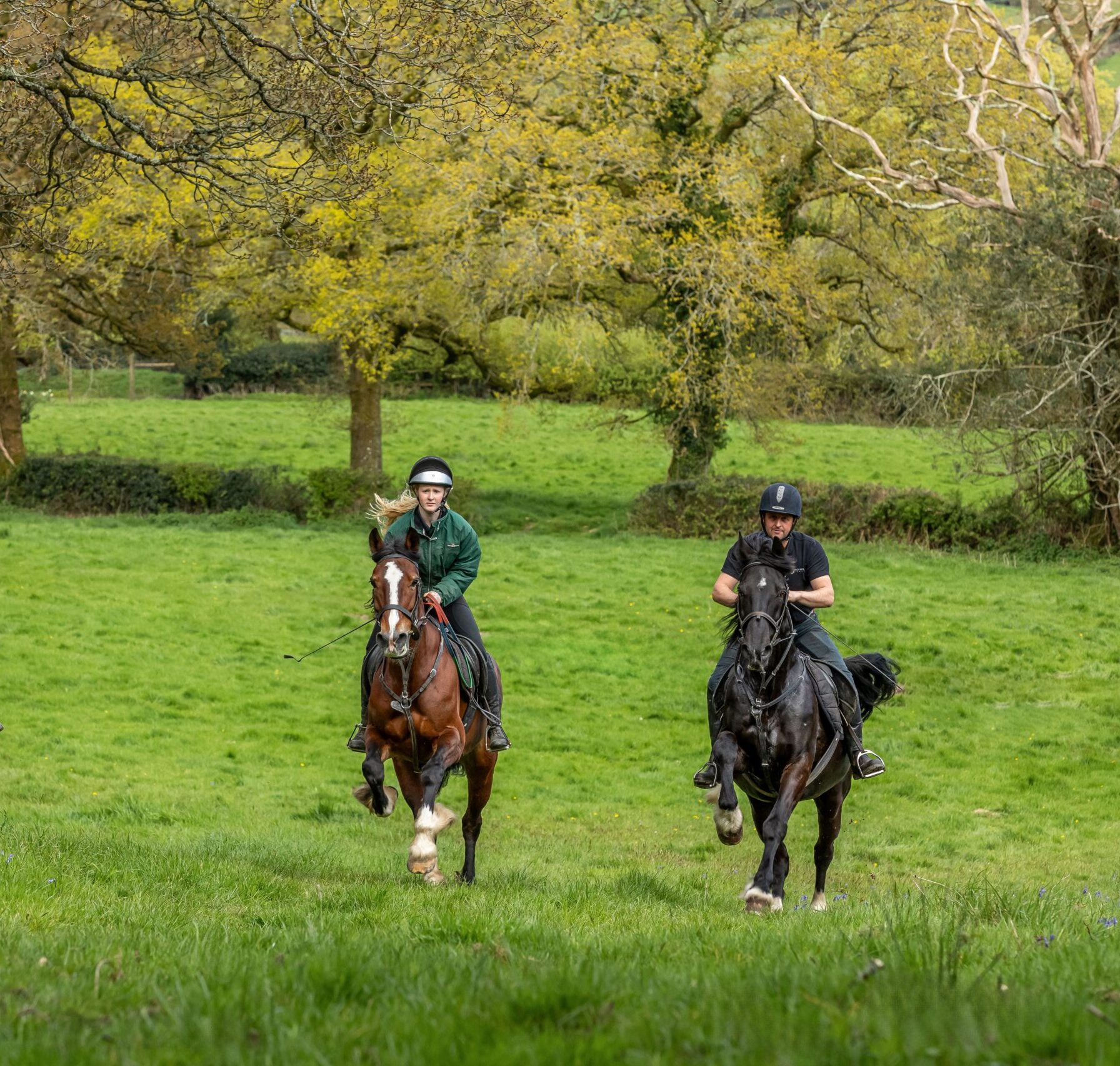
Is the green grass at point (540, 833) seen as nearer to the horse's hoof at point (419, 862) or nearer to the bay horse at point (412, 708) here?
the horse's hoof at point (419, 862)

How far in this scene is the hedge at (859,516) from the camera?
26.7 m

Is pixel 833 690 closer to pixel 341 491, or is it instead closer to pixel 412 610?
pixel 412 610

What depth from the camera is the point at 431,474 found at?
9.24m

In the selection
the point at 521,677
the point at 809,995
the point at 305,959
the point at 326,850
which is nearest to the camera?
the point at 809,995

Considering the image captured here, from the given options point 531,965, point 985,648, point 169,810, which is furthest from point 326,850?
point 985,648

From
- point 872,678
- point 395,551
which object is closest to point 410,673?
point 395,551

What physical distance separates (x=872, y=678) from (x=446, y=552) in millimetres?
3316

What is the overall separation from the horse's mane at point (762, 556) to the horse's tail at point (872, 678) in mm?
1405

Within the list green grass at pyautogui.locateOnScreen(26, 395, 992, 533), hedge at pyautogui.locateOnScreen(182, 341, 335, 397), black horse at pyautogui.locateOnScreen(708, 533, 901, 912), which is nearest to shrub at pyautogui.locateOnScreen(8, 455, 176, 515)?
green grass at pyautogui.locateOnScreen(26, 395, 992, 533)

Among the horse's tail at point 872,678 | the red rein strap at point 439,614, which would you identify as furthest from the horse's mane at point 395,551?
the horse's tail at point 872,678

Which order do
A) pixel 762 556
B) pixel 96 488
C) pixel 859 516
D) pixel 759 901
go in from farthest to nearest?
1. pixel 96 488
2. pixel 859 516
3. pixel 762 556
4. pixel 759 901

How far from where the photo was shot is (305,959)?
476cm

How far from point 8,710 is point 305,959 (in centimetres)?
1303

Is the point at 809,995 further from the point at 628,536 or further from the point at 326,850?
the point at 628,536
